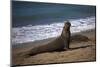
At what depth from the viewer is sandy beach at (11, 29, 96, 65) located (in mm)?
2473

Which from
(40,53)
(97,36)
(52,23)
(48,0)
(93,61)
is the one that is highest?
(48,0)

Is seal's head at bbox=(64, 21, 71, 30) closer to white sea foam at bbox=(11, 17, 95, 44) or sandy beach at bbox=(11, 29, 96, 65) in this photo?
white sea foam at bbox=(11, 17, 95, 44)

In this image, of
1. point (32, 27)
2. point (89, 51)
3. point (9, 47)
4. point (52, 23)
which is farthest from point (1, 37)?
point (89, 51)

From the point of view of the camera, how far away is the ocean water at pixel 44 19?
247cm

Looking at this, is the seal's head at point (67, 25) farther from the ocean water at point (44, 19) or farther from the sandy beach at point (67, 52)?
the sandy beach at point (67, 52)

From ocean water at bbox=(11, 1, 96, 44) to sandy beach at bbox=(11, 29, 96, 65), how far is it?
0.27 feet

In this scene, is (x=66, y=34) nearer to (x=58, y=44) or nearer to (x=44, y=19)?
(x=58, y=44)

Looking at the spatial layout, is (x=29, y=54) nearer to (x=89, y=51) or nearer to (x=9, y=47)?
(x=9, y=47)

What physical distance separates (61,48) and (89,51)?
505mm

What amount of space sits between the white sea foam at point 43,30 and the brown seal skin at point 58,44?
0.07 metres

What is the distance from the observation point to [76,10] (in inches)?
109

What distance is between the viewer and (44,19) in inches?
103

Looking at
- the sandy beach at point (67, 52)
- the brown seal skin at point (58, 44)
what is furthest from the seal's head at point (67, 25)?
the sandy beach at point (67, 52)

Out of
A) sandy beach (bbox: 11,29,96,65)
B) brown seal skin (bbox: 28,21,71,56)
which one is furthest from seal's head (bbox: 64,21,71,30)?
sandy beach (bbox: 11,29,96,65)
